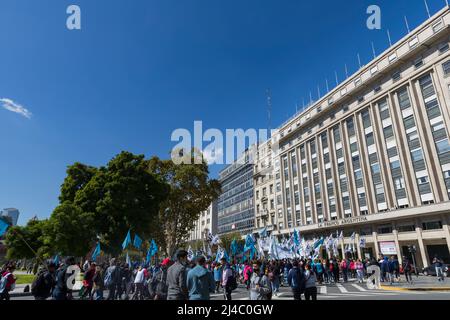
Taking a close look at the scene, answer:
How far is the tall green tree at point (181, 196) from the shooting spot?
1383 inches

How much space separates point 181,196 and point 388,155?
91.8 feet

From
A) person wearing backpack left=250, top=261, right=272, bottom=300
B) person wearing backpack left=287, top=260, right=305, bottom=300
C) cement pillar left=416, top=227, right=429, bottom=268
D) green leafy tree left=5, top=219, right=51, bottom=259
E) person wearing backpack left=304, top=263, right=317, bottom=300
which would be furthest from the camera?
cement pillar left=416, top=227, right=429, bottom=268

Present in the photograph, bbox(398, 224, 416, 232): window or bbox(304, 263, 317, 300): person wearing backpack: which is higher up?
bbox(398, 224, 416, 232): window

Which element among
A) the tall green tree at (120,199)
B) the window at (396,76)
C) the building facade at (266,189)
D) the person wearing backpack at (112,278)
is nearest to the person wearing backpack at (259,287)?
the person wearing backpack at (112,278)

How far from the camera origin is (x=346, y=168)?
43188mm

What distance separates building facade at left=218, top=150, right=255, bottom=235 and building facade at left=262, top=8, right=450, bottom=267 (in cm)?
2169

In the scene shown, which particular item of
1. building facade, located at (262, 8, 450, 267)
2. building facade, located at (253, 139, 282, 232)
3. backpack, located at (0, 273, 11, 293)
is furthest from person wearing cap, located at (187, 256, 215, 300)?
building facade, located at (253, 139, 282, 232)

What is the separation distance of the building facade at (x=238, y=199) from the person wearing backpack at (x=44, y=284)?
6480 cm

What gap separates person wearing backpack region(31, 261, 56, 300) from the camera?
302 inches

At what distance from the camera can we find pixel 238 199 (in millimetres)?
82125

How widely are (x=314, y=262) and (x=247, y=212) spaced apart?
52.8m

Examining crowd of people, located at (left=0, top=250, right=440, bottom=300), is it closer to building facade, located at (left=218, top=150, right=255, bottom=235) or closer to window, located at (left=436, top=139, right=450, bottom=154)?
window, located at (left=436, top=139, right=450, bottom=154)

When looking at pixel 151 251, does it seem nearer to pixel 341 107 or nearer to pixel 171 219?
pixel 171 219
